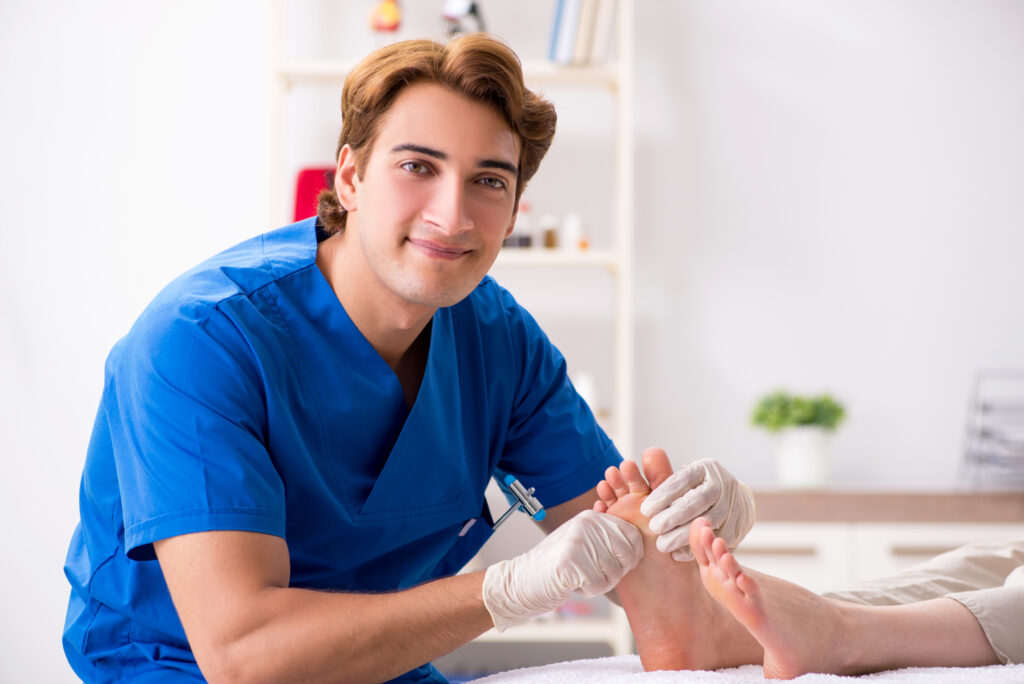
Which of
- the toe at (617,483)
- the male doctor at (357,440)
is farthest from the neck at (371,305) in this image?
the toe at (617,483)

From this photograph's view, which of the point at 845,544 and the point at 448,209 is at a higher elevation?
the point at 448,209

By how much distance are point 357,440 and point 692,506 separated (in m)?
0.42

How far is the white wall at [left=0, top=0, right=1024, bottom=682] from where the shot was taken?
8.45ft

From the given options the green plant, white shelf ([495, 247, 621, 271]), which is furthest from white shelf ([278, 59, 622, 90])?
the green plant

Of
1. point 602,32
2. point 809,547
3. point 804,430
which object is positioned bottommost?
point 809,547

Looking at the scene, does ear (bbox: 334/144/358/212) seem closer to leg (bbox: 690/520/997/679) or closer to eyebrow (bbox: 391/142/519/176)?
eyebrow (bbox: 391/142/519/176)

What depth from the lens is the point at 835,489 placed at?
229 centimetres

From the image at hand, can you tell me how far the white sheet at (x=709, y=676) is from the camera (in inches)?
36.6

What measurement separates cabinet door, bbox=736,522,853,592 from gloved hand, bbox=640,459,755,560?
3.41ft

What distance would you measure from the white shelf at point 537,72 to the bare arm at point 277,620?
5.46 feet

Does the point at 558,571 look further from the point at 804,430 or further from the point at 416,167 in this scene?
the point at 804,430

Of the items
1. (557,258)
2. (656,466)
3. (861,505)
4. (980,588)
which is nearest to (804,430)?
(861,505)

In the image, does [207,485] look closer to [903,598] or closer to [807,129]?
[903,598]

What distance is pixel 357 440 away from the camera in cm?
114
